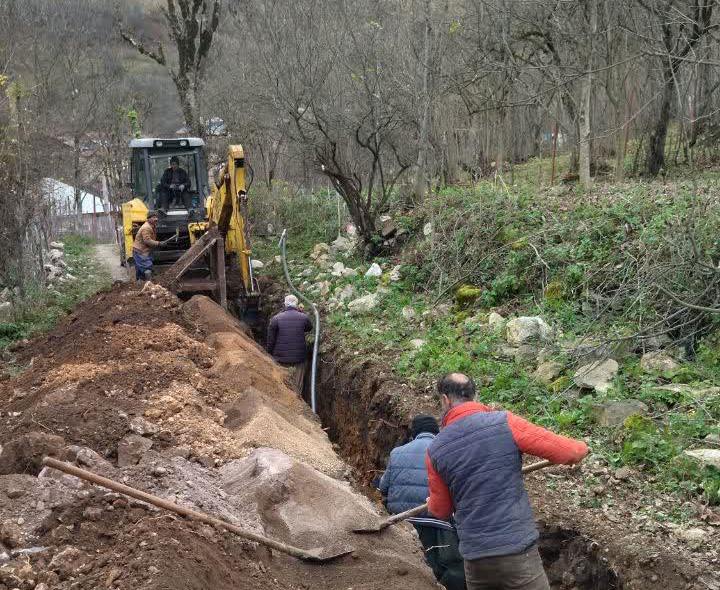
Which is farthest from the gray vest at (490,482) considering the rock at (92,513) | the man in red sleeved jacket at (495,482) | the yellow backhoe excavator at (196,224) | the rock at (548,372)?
the yellow backhoe excavator at (196,224)

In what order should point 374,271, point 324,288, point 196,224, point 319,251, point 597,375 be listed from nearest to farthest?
point 597,375 → point 374,271 → point 324,288 → point 196,224 → point 319,251

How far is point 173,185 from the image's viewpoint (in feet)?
54.5

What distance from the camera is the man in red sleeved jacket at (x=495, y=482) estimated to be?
14.5 feet

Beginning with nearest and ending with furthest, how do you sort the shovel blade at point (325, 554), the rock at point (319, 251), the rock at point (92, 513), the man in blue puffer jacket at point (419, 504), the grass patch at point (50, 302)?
the rock at point (92, 513)
the shovel blade at point (325, 554)
the man in blue puffer jacket at point (419, 504)
the grass patch at point (50, 302)
the rock at point (319, 251)

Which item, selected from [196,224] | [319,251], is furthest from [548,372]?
[319,251]

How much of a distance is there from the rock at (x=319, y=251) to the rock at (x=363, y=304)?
4.80 meters

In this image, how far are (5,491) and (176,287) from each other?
917 cm

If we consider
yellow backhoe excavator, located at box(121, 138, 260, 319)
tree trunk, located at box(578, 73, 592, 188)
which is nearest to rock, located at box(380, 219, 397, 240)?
yellow backhoe excavator, located at box(121, 138, 260, 319)

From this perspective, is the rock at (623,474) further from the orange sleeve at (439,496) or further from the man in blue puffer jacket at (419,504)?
the orange sleeve at (439,496)

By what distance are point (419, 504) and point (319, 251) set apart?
1312cm

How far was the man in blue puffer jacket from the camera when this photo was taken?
19.4 ft

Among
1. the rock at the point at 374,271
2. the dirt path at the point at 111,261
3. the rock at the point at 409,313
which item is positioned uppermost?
the rock at the point at 374,271

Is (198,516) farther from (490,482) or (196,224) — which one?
(196,224)

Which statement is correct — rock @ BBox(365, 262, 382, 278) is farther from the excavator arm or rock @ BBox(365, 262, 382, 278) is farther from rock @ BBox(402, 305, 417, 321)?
rock @ BBox(402, 305, 417, 321)
